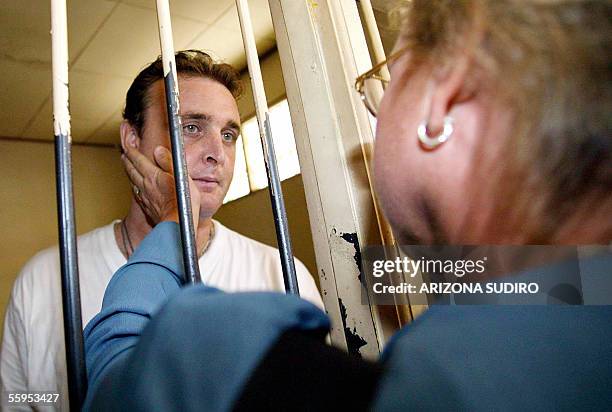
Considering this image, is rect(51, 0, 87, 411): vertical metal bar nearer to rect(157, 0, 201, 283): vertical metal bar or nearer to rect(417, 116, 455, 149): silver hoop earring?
rect(157, 0, 201, 283): vertical metal bar

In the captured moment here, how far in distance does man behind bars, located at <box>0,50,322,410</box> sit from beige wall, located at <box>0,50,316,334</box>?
1.89 meters

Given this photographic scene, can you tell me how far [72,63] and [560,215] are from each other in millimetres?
3420

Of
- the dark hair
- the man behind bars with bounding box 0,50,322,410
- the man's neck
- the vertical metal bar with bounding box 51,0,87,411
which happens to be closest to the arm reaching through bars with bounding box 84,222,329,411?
the vertical metal bar with bounding box 51,0,87,411

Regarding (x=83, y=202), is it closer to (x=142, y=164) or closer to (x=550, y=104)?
(x=142, y=164)

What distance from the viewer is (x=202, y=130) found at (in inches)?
44.0

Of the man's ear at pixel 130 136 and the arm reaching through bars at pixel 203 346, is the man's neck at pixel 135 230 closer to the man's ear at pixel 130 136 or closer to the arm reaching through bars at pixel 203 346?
the man's ear at pixel 130 136

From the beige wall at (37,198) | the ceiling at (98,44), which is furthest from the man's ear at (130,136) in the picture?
the beige wall at (37,198)

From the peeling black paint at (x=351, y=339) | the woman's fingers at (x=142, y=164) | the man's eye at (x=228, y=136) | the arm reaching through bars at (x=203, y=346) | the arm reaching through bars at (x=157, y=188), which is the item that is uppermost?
the man's eye at (x=228, y=136)

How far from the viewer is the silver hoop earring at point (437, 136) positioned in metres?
0.35

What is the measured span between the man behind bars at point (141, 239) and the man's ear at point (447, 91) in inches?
27.6

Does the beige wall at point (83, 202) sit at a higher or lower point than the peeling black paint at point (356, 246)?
higher

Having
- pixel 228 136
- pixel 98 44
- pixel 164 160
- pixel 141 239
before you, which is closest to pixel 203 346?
pixel 164 160

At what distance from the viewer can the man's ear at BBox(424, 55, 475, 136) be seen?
0.34 meters

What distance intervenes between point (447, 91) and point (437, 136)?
4 cm
